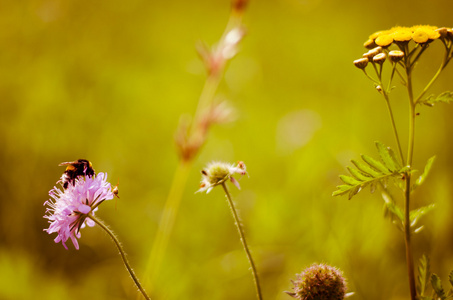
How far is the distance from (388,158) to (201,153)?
2.62m

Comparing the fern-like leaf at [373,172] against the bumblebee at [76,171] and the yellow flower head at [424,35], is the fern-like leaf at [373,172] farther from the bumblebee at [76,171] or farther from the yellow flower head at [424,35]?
the bumblebee at [76,171]

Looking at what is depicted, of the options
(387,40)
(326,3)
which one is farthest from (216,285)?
(326,3)

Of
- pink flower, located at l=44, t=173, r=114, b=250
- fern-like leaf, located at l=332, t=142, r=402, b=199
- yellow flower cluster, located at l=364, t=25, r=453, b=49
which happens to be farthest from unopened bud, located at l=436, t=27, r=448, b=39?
pink flower, located at l=44, t=173, r=114, b=250

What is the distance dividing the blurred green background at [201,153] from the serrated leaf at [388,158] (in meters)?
1.11

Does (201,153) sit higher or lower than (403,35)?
higher

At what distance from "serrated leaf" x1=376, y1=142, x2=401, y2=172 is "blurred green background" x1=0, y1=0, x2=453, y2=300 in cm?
111

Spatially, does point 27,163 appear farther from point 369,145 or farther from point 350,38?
point 350,38

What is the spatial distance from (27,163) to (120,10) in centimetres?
281

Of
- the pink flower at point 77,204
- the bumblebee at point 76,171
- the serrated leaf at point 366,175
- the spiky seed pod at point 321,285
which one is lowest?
the spiky seed pod at point 321,285

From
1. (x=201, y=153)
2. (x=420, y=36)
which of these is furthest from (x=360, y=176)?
(x=201, y=153)

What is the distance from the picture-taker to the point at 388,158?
1224mm

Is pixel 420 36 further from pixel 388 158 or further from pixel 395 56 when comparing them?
pixel 388 158

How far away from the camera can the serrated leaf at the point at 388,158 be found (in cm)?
122

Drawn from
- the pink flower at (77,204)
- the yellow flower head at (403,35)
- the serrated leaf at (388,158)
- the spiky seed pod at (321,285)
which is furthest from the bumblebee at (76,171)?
the yellow flower head at (403,35)
